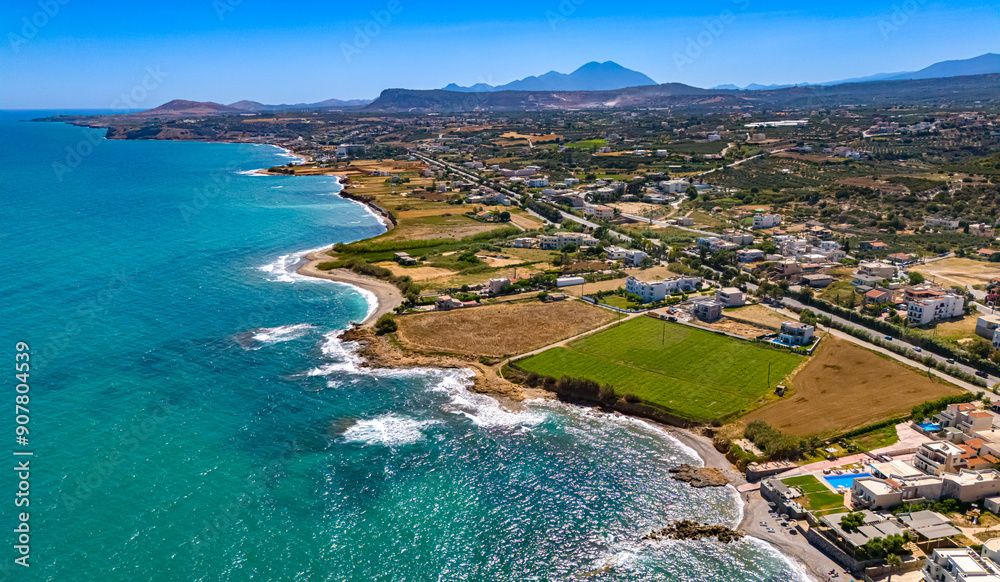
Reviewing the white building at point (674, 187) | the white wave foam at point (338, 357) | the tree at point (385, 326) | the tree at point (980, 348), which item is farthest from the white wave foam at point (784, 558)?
the white building at point (674, 187)

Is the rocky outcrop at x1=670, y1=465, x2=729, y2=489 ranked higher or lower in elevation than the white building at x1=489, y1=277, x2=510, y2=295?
lower

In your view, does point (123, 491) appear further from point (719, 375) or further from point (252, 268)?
point (252, 268)

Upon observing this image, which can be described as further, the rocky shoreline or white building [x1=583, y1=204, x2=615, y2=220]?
white building [x1=583, y1=204, x2=615, y2=220]

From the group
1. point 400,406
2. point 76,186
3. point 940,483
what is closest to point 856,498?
point 940,483

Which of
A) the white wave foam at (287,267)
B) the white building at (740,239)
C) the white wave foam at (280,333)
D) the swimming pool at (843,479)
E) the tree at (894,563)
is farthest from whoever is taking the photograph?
the white building at (740,239)

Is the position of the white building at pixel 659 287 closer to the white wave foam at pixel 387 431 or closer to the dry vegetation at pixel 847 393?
the dry vegetation at pixel 847 393

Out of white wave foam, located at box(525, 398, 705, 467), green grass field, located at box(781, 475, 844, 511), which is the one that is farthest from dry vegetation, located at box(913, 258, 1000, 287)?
white wave foam, located at box(525, 398, 705, 467)

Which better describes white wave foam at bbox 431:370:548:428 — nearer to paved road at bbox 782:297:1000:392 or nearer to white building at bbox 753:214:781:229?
paved road at bbox 782:297:1000:392
